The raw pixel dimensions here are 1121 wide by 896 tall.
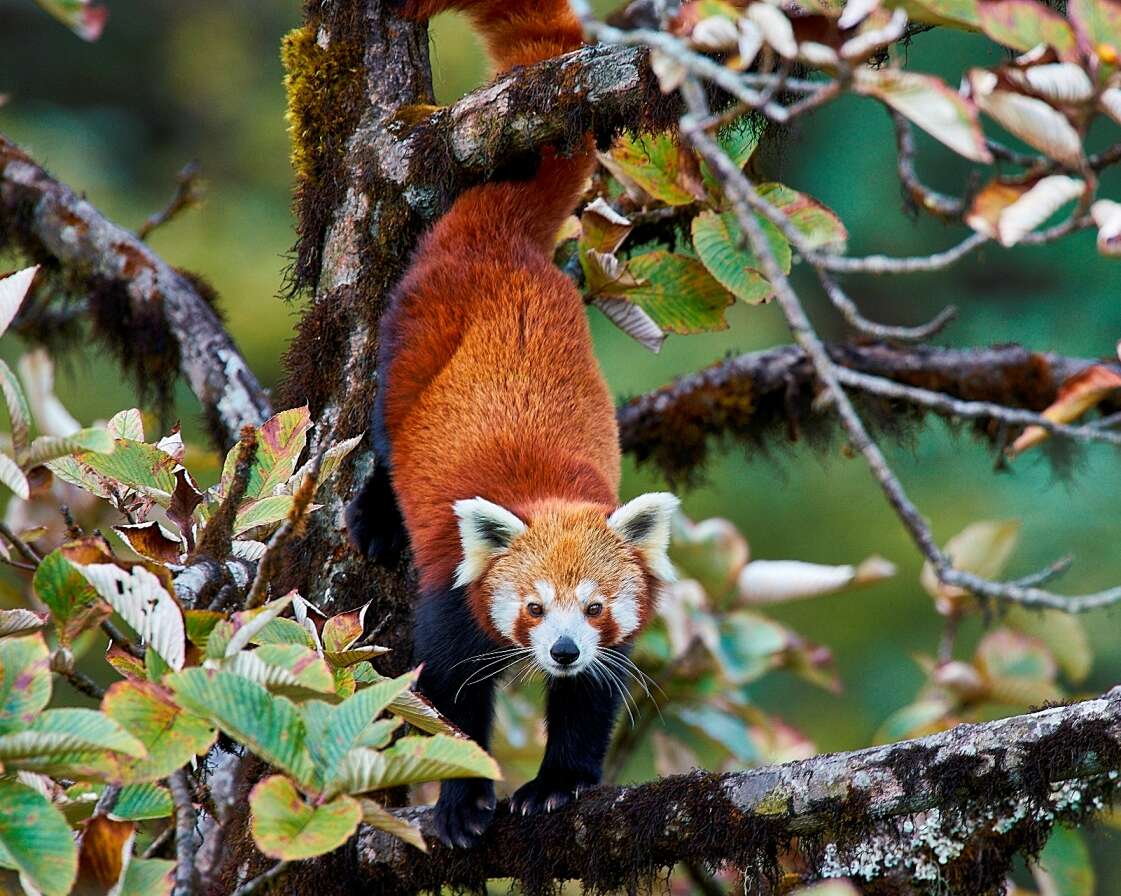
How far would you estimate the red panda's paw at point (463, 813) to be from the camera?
2510mm

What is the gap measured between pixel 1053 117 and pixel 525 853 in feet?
5.15

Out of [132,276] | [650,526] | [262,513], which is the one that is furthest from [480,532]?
[132,276]

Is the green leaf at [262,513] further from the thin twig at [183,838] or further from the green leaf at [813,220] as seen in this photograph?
the green leaf at [813,220]

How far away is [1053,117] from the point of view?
1.61 meters

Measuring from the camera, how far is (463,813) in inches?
99.9

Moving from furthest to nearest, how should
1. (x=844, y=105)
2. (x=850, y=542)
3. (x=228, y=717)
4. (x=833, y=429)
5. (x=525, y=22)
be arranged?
1. (x=844, y=105)
2. (x=850, y=542)
3. (x=833, y=429)
4. (x=525, y=22)
5. (x=228, y=717)

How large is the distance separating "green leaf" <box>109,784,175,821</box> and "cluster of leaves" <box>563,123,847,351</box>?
1.32 meters

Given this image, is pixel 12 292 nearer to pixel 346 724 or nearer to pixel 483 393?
pixel 346 724

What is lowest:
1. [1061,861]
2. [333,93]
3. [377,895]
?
[1061,861]

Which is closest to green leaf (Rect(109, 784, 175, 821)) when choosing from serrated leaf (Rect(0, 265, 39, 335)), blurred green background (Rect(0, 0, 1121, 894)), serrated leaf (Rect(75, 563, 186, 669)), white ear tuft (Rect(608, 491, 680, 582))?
serrated leaf (Rect(75, 563, 186, 669))

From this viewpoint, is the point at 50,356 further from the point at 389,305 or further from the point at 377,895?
the point at 377,895

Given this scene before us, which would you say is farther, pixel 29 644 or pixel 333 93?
pixel 333 93

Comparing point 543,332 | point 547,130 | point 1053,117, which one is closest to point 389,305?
point 543,332

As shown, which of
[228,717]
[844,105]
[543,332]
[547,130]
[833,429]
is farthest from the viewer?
[844,105]
